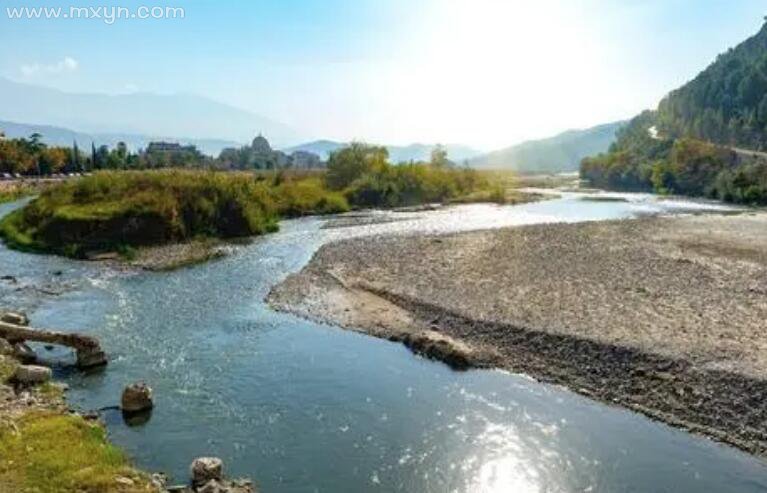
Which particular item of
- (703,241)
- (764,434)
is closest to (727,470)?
(764,434)

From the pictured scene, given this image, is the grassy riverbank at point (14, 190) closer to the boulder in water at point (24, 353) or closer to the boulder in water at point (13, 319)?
the boulder in water at point (13, 319)

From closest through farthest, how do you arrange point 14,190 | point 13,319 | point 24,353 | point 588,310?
point 24,353 < point 13,319 < point 588,310 < point 14,190

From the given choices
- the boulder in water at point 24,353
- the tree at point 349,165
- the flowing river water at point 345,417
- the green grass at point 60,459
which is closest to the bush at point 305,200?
the tree at point 349,165

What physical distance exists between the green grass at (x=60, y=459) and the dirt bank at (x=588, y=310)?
18243 mm

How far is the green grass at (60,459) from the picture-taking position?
63.9ft

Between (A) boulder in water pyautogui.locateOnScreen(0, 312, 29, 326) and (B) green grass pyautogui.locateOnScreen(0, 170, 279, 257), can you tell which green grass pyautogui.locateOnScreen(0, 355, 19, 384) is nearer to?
(A) boulder in water pyautogui.locateOnScreen(0, 312, 29, 326)

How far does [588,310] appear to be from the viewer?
139ft

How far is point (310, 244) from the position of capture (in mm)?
81938

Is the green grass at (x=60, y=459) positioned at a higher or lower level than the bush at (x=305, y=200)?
lower

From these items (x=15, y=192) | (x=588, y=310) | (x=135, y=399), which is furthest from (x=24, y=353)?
(x=15, y=192)

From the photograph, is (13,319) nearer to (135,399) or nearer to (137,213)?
(135,399)

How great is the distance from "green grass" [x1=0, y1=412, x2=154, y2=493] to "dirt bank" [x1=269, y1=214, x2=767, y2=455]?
18.2 m

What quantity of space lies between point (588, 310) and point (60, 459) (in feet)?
104

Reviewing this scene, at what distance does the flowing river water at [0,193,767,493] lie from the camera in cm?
2298
